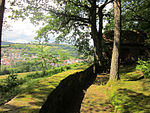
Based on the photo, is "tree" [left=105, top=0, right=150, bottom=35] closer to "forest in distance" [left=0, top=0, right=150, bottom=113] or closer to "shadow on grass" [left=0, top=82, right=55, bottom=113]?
"forest in distance" [left=0, top=0, right=150, bottom=113]

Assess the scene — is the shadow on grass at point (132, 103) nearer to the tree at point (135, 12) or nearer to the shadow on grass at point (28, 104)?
the shadow on grass at point (28, 104)

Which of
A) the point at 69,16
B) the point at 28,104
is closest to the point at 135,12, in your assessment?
the point at 69,16

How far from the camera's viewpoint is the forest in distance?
4.30 m

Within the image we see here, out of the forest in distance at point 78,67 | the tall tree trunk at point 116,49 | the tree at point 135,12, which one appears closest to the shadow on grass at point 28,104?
the forest in distance at point 78,67

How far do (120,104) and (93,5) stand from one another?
36.9ft

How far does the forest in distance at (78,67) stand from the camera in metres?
4.30

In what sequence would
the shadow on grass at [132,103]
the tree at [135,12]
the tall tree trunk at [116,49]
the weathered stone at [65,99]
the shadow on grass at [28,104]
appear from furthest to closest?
the tree at [135,12] < the tall tree trunk at [116,49] < the weathered stone at [65,99] < the shadow on grass at [132,103] < the shadow on grass at [28,104]

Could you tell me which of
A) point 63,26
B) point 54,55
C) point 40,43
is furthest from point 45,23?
point 54,55

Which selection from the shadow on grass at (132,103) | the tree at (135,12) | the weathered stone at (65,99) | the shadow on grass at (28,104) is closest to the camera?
the shadow on grass at (28,104)

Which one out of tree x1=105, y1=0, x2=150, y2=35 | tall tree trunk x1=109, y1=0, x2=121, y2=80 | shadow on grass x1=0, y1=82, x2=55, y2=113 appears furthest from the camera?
tree x1=105, y1=0, x2=150, y2=35

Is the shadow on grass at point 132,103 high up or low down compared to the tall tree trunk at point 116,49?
down

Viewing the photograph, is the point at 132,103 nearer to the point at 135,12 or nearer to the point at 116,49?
the point at 116,49

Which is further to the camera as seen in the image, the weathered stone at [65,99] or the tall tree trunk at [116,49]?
the tall tree trunk at [116,49]

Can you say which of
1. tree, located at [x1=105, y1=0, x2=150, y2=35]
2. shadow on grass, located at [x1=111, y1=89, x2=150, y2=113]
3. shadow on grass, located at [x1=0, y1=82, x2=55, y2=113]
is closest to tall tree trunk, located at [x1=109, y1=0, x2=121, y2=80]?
shadow on grass, located at [x1=111, y1=89, x2=150, y2=113]
